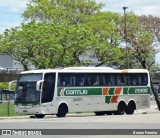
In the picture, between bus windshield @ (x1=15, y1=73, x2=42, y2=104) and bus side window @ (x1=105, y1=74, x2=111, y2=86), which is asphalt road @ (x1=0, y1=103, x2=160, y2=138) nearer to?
bus windshield @ (x1=15, y1=73, x2=42, y2=104)

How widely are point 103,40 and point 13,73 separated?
84.3 feet

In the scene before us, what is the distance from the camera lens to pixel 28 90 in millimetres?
32344

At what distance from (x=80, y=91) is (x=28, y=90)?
3.69 meters

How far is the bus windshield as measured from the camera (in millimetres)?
31984

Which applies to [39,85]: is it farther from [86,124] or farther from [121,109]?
[86,124]

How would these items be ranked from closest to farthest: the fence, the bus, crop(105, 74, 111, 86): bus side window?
1. the bus
2. crop(105, 74, 111, 86): bus side window
3. the fence

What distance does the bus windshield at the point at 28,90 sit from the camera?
31984 millimetres

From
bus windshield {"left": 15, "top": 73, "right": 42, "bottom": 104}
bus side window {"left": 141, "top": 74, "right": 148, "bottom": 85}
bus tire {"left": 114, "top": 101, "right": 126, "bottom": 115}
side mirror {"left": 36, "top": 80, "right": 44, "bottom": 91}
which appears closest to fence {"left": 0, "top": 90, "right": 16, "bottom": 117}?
bus windshield {"left": 15, "top": 73, "right": 42, "bottom": 104}

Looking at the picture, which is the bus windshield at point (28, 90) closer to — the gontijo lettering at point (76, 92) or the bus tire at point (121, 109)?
the gontijo lettering at point (76, 92)

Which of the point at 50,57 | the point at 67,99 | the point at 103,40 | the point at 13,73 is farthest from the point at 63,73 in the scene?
the point at 13,73

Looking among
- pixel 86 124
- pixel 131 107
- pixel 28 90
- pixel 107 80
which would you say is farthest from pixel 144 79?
pixel 86 124

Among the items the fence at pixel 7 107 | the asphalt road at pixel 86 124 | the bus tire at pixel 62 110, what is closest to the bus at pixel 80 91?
the bus tire at pixel 62 110

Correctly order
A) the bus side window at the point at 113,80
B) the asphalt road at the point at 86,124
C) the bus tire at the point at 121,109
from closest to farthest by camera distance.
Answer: the asphalt road at the point at 86,124, the bus side window at the point at 113,80, the bus tire at the point at 121,109

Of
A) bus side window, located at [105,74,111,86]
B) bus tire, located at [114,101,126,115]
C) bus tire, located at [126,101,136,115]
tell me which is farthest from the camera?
bus tire, located at [126,101,136,115]
